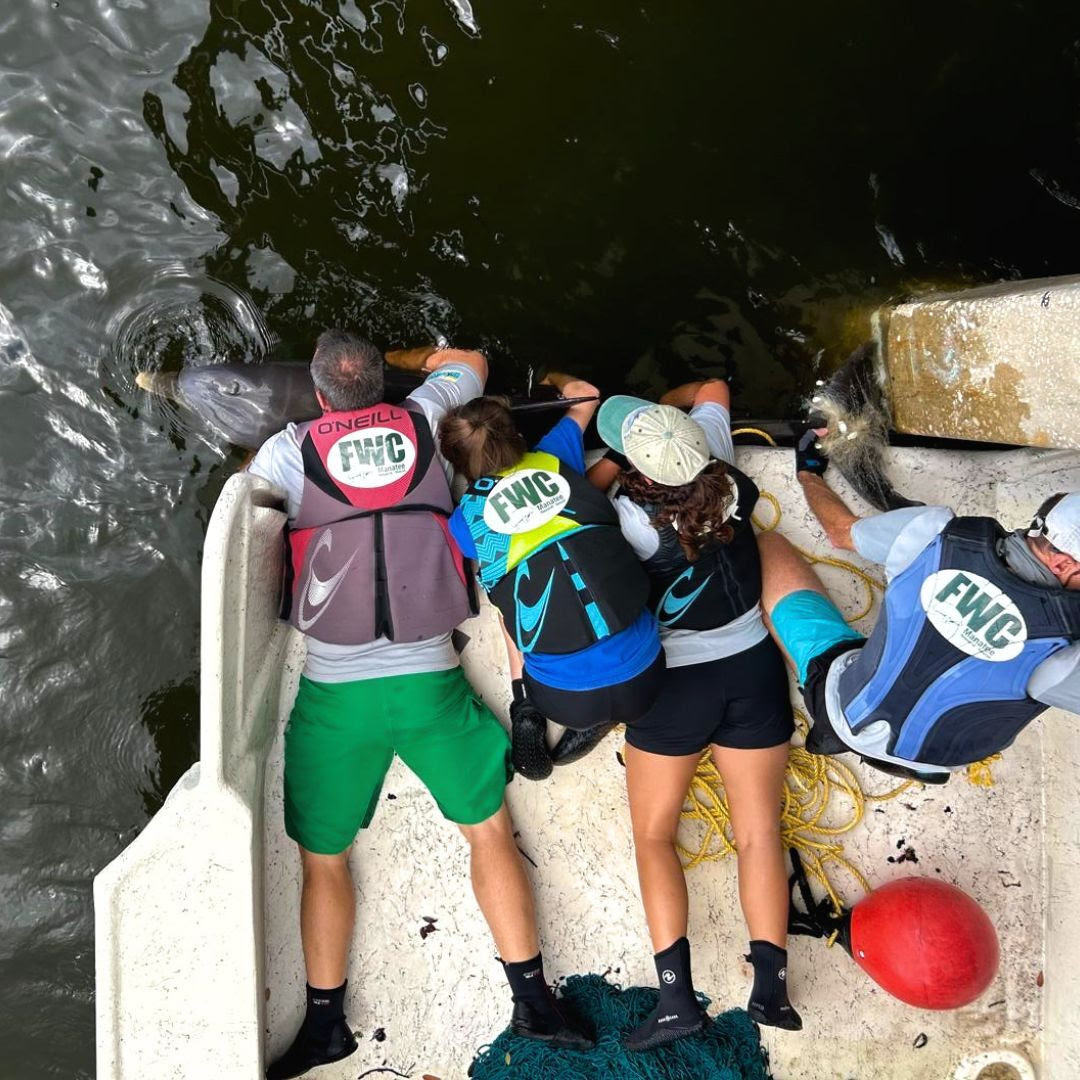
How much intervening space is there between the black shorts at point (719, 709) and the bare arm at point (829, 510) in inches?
20.3

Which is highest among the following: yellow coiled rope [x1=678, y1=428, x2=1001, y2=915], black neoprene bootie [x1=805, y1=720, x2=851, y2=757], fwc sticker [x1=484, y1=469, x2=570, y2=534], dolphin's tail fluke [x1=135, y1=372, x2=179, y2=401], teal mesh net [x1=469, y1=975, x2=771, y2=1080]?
dolphin's tail fluke [x1=135, y1=372, x2=179, y2=401]

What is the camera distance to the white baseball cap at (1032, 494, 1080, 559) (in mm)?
2062

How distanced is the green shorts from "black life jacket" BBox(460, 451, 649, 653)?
0.56m

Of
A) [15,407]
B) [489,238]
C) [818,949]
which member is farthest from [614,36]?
[818,949]

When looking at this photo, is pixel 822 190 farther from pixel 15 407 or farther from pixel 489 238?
pixel 15 407

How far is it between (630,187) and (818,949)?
334 centimetres

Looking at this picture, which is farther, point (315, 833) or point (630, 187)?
point (630, 187)

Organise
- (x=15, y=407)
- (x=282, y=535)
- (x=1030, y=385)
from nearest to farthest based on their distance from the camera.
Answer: (x=1030, y=385), (x=282, y=535), (x=15, y=407)

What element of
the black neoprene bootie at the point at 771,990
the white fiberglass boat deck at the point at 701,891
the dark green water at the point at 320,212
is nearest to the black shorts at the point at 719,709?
the white fiberglass boat deck at the point at 701,891

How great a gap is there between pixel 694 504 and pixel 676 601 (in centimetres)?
41

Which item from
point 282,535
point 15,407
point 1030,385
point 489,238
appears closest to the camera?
point 1030,385

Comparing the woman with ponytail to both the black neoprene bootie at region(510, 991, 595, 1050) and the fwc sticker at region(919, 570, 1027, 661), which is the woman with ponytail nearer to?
the fwc sticker at region(919, 570, 1027, 661)

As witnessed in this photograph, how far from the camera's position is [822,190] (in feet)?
12.4

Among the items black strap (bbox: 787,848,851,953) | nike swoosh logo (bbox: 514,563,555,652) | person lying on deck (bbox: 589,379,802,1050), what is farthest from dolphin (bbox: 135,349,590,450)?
black strap (bbox: 787,848,851,953)
